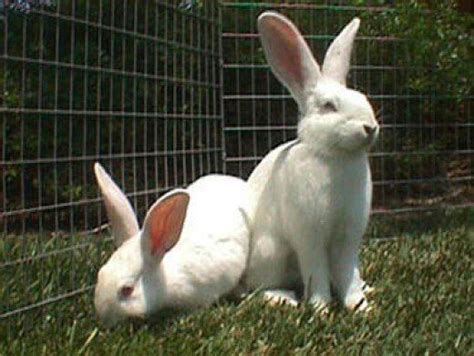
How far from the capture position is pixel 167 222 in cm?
210

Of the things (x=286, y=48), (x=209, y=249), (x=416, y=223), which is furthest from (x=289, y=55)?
(x=416, y=223)

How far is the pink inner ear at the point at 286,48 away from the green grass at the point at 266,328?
551mm

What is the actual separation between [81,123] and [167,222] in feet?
1.49

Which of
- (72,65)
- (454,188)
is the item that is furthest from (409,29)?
(72,65)

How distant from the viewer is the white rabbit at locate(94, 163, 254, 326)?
206cm

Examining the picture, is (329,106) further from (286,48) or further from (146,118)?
(146,118)

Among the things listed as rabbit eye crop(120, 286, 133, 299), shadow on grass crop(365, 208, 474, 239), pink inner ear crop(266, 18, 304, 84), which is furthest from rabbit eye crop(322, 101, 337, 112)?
shadow on grass crop(365, 208, 474, 239)

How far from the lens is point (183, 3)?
315 cm

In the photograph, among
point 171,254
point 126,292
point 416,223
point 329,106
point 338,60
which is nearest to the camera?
point 126,292

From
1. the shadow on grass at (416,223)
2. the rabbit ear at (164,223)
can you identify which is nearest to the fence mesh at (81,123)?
the rabbit ear at (164,223)

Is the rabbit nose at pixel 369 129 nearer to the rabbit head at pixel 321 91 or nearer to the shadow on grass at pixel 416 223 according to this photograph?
the rabbit head at pixel 321 91

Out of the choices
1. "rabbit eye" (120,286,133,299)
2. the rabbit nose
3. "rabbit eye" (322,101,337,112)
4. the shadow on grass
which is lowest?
the shadow on grass

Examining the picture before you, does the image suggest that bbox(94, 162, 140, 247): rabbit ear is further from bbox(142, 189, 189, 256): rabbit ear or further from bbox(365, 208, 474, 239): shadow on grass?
bbox(365, 208, 474, 239): shadow on grass

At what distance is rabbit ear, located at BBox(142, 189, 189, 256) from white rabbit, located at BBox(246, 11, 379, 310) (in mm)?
298
